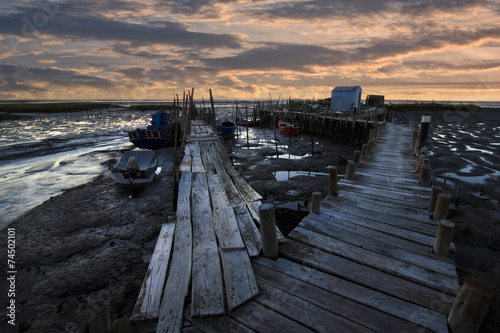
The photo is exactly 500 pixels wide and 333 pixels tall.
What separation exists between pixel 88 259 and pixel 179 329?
5018 millimetres

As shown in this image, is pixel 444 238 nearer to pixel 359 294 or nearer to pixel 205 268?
pixel 359 294

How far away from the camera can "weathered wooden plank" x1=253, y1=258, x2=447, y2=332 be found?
116 inches

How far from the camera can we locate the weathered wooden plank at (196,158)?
30.7ft

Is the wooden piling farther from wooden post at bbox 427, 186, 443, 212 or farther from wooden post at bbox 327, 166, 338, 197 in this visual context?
wooden post at bbox 427, 186, 443, 212

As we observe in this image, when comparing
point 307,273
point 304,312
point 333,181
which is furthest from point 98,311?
point 333,181

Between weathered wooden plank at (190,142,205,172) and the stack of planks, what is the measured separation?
76.8 inches

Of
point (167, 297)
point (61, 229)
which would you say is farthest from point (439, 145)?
point (61, 229)

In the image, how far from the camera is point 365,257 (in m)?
4.13

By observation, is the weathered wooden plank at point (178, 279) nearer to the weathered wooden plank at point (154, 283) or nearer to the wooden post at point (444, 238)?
the weathered wooden plank at point (154, 283)

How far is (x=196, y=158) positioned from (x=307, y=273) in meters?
8.24

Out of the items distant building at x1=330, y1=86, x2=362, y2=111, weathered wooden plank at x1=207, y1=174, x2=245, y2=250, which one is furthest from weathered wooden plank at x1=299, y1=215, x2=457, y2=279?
distant building at x1=330, y1=86, x2=362, y2=111

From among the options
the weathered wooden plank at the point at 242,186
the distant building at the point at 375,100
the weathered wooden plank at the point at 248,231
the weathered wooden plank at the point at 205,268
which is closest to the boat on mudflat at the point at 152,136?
the weathered wooden plank at the point at 242,186

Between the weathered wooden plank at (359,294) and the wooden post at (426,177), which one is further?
the wooden post at (426,177)

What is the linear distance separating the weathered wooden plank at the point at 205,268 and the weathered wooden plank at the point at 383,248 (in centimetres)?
207
